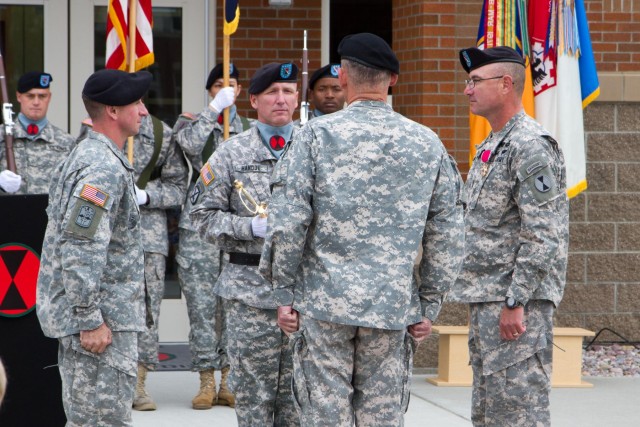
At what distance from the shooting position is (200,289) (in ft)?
25.0

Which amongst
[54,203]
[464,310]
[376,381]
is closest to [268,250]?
[376,381]

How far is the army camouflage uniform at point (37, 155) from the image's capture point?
810cm

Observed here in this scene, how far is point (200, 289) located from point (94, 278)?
291 cm

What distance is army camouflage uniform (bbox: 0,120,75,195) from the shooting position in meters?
8.10

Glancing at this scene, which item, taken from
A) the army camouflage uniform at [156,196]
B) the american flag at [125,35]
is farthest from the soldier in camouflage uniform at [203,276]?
the american flag at [125,35]

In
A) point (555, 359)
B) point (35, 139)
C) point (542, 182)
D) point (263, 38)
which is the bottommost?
point (555, 359)

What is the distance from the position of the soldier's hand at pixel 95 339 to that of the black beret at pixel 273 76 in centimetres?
161

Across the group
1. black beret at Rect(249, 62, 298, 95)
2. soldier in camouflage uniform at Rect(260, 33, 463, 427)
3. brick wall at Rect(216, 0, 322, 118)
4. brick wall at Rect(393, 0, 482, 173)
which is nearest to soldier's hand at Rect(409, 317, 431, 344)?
soldier in camouflage uniform at Rect(260, 33, 463, 427)

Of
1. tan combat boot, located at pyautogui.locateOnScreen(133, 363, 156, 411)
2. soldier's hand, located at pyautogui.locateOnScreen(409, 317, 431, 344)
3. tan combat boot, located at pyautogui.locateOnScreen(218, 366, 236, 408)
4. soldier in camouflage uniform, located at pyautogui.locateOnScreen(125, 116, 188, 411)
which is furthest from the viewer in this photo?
tan combat boot, located at pyautogui.locateOnScreen(218, 366, 236, 408)

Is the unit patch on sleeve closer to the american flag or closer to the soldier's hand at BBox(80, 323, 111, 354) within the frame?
the soldier's hand at BBox(80, 323, 111, 354)

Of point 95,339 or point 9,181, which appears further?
point 9,181

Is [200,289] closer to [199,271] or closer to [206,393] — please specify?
[199,271]

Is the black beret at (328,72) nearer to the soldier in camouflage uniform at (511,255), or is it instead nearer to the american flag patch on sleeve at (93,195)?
the soldier in camouflage uniform at (511,255)

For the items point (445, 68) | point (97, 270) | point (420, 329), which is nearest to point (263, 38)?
point (445, 68)
